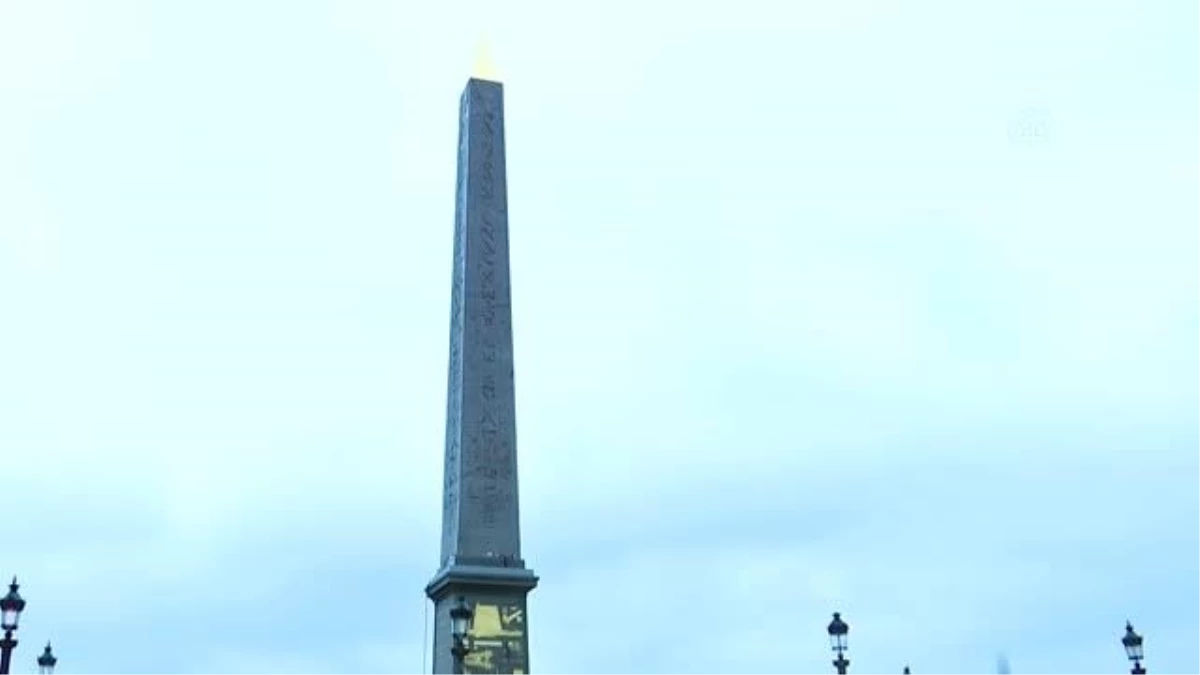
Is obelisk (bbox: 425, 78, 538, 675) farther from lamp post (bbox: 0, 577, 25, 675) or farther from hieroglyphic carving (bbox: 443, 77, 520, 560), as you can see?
lamp post (bbox: 0, 577, 25, 675)

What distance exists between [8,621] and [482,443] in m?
7.03

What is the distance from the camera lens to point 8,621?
19.5 m

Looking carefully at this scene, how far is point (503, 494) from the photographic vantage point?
23.0m

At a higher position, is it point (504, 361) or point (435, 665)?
point (504, 361)

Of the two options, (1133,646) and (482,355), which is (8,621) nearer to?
(482,355)

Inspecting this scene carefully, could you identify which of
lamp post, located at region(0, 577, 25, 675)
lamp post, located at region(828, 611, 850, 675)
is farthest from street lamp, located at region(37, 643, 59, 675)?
lamp post, located at region(828, 611, 850, 675)

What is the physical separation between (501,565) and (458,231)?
19.1 ft

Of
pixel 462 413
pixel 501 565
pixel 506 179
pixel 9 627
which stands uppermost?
pixel 506 179

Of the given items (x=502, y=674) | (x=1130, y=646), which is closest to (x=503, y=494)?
(x=502, y=674)

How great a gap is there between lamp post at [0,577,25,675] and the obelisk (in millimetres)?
5759

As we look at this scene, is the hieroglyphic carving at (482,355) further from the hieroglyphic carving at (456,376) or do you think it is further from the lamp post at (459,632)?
the lamp post at (459,632)

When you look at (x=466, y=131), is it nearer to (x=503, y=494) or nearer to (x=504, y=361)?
(x=504, y=361)

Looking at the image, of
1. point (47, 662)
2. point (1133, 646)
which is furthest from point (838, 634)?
point (47, 662)

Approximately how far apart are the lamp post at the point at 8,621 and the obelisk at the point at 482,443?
5759 mm
